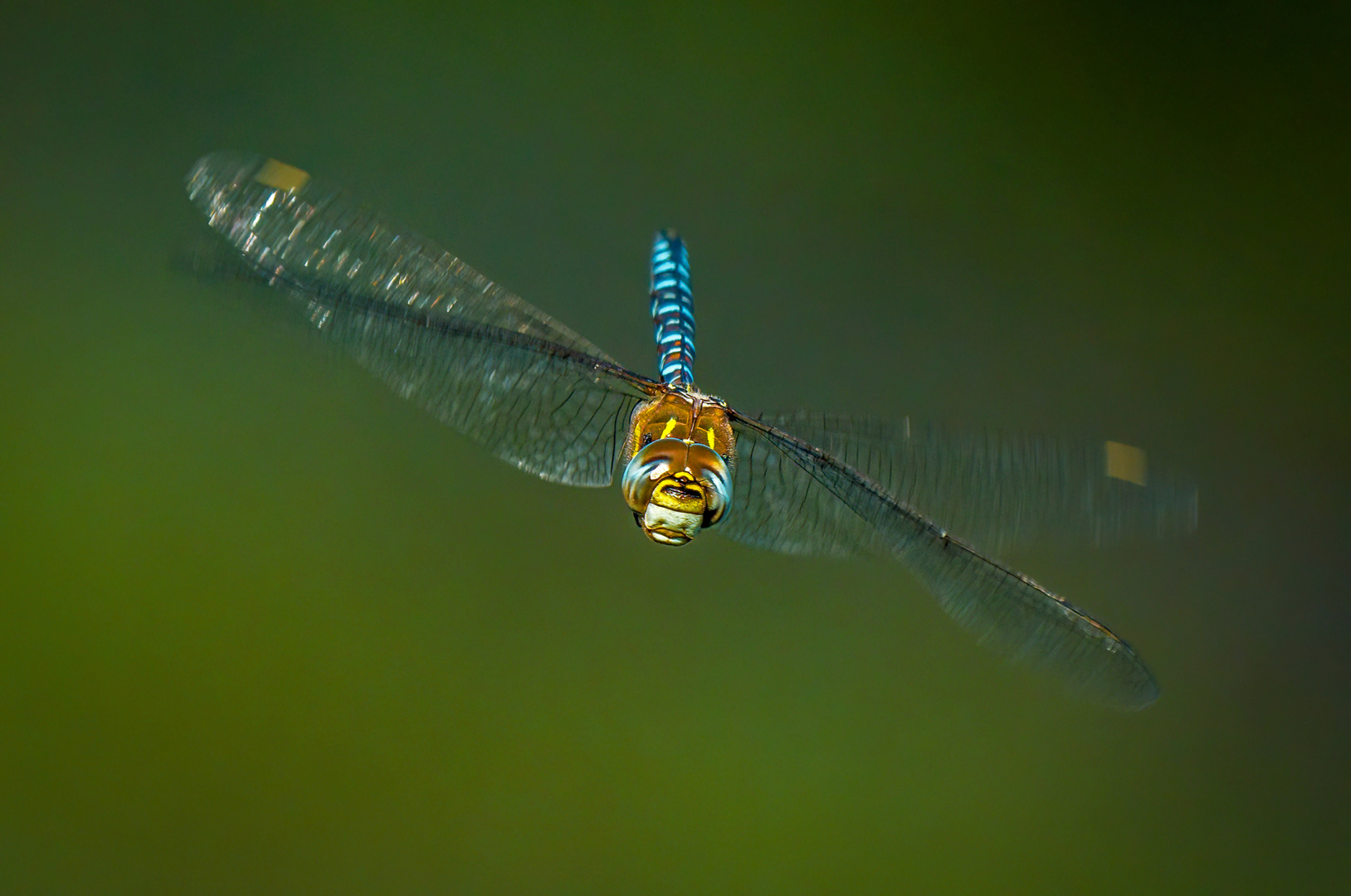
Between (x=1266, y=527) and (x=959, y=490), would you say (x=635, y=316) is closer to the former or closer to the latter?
(x=959, y=490)

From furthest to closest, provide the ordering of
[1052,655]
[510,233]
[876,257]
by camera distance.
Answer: [876,257] < [510,233] < [1052,655]

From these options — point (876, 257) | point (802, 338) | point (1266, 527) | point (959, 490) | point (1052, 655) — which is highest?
point (876, 257)

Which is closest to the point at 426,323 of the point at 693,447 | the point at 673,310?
the point at 693,447

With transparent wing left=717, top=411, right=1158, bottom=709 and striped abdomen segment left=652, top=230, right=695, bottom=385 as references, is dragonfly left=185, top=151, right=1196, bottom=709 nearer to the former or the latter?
transparent wing left=717, top=411, right=1158, bottom=709

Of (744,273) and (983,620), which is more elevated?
(744,273)

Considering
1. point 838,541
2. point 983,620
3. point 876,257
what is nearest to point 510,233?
point 876,257

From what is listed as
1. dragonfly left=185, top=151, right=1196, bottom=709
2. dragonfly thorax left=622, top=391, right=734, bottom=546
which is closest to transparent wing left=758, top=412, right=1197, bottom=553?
dragonfly left=185, top=151, right=1196, bottom=709

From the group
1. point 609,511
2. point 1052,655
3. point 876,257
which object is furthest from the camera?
point 876,257
